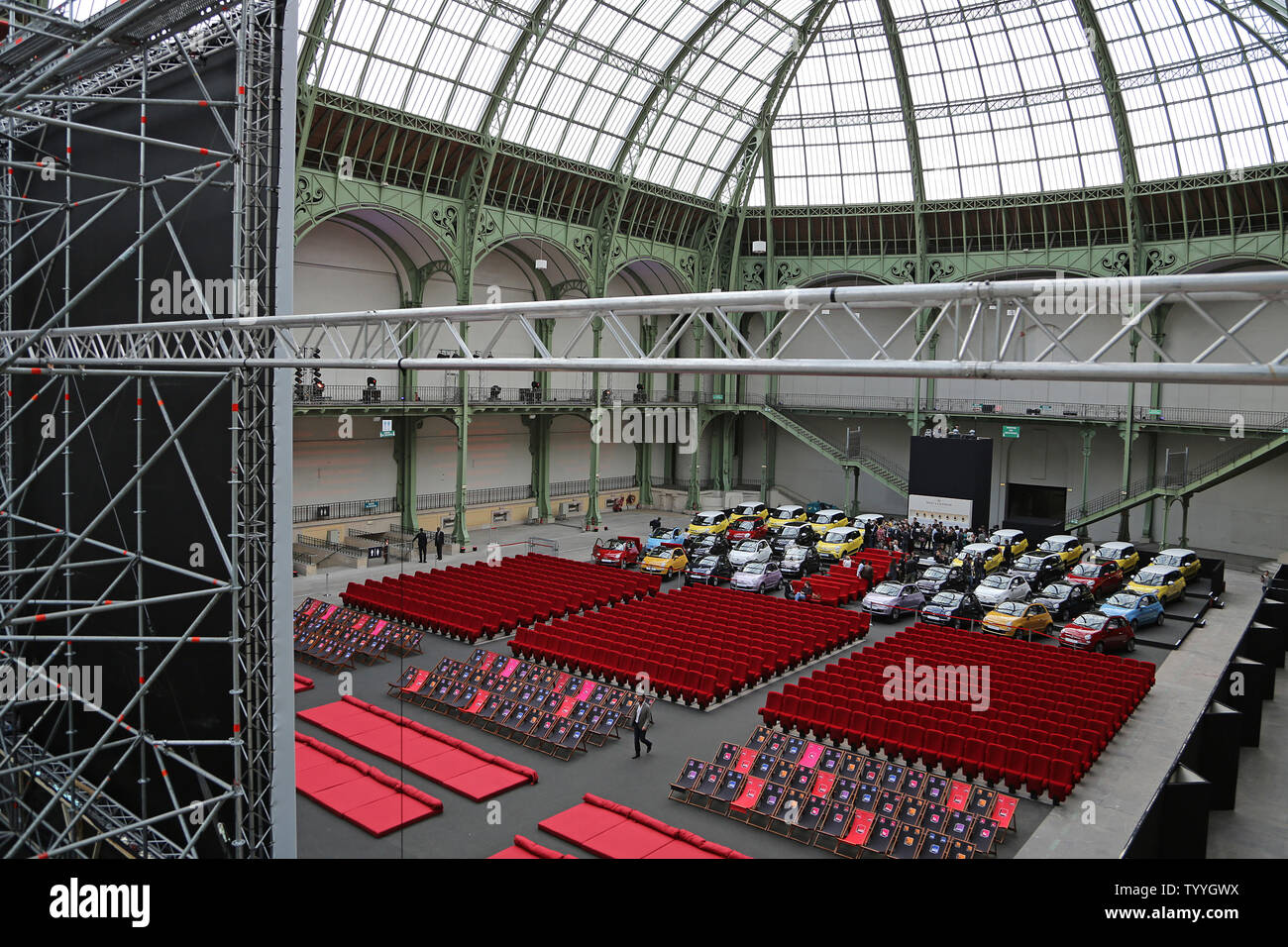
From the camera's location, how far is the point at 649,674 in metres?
18.4

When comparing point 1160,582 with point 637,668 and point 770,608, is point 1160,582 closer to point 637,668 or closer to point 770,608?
point 770,608

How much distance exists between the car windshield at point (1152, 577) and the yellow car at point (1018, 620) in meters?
5.28

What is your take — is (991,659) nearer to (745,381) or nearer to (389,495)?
(389,495)

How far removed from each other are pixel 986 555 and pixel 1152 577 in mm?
4847

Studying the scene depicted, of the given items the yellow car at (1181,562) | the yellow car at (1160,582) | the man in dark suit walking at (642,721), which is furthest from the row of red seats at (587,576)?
the yellow car at (1181,562)

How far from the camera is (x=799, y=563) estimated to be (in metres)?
29.4

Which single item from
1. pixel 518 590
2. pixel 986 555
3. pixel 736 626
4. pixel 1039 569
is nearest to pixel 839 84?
pixel 986 555

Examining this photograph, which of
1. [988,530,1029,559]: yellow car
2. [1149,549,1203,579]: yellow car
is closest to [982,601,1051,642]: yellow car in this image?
[1149,549,1203,579]: yellow car

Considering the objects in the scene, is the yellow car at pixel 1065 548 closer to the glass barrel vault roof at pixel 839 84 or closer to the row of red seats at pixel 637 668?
the glass barrel vault roof at pixel 839 84

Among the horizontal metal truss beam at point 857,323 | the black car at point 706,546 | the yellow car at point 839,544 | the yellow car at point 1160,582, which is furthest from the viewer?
the yellow car at point 839,544

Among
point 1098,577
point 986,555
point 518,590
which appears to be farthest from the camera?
point 986,555

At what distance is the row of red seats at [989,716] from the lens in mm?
14312

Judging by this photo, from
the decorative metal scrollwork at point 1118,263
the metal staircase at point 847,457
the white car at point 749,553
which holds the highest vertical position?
A: the decorative metal scrollwork at point 1118,263

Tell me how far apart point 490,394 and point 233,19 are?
24691 millimetres
